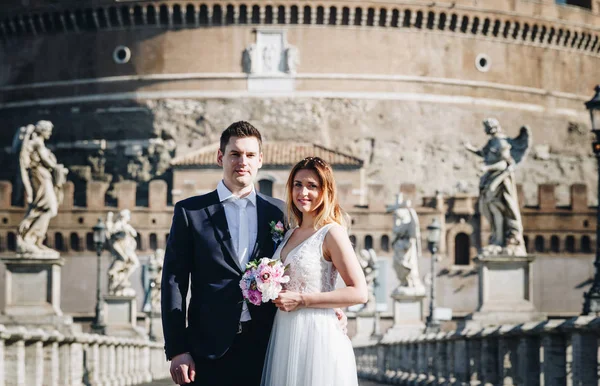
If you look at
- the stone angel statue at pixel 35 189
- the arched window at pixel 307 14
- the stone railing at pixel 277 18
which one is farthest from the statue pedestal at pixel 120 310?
the arched window at pixel 307 14

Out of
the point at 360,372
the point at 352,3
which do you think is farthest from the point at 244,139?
the point at 352,3

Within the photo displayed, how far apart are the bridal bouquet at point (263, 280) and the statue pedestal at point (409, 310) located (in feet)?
50.1

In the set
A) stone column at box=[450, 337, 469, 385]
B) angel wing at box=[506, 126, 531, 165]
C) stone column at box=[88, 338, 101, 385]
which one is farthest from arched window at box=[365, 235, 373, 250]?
stone column at box=[450, 337, 469, 385]

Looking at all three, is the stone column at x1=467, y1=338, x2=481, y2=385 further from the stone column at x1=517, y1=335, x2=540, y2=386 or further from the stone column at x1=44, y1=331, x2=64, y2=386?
the stone column at x1=44, y1=331, x2=64, y2=386

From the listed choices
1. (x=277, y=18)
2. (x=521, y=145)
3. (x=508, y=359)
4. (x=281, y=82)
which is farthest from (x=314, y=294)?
(x=277, y=18)

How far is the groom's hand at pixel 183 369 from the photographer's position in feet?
17.5

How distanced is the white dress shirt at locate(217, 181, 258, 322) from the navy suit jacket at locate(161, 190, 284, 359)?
0.8 inches

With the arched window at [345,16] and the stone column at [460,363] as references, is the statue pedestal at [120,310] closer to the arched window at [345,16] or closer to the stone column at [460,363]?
the stone column at [460,363]

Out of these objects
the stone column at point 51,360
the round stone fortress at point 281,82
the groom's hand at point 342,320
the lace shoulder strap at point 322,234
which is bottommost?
the stone column at point 51,360

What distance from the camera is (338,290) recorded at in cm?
535

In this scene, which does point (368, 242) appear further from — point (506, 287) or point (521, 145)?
point (506, 287)

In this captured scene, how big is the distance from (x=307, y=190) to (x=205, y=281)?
513 mm

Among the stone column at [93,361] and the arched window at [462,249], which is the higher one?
the arched window at [462,249]

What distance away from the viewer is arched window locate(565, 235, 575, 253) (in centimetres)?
4400
